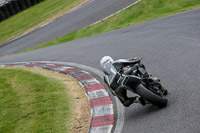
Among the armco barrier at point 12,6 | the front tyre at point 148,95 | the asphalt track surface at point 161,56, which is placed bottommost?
the armco barrier at point 12,6

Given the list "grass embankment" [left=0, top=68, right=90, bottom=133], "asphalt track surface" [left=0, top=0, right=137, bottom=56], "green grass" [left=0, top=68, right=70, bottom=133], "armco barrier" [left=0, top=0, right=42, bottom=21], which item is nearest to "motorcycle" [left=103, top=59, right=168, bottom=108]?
"grass embankment" [left=0, top=68, right=90, bottom=133]

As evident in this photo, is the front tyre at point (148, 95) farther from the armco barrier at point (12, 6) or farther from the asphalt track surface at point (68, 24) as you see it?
the armco barrier at point (12, 6)

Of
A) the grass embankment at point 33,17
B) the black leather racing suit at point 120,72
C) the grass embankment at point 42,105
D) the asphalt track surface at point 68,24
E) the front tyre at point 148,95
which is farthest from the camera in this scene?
the grass embankment at point 33,17

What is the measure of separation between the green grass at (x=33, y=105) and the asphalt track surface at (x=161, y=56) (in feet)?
5.62

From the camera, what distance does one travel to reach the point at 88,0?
80.3 feet

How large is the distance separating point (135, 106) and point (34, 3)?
83.8ft

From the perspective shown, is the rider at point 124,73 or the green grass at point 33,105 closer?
the rider at point 124,73

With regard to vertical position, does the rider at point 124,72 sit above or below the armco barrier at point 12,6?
above

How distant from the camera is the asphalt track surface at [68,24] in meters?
19.6

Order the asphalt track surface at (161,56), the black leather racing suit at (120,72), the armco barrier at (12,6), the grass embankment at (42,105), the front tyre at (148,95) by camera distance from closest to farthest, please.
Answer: the asphalt track surface at (161,56)
the front tyre at (148,95)
the black leather racing suit at (120,72)
the grass embankment at (42,105)
the armco barrier at (12,6)

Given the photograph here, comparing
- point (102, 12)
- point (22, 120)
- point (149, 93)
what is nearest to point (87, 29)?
point (102, 12)

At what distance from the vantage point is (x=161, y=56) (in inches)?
381

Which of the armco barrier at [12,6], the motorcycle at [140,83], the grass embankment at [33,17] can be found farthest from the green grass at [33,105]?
the armco barrier at [12,6]

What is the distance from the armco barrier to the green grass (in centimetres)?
1939
